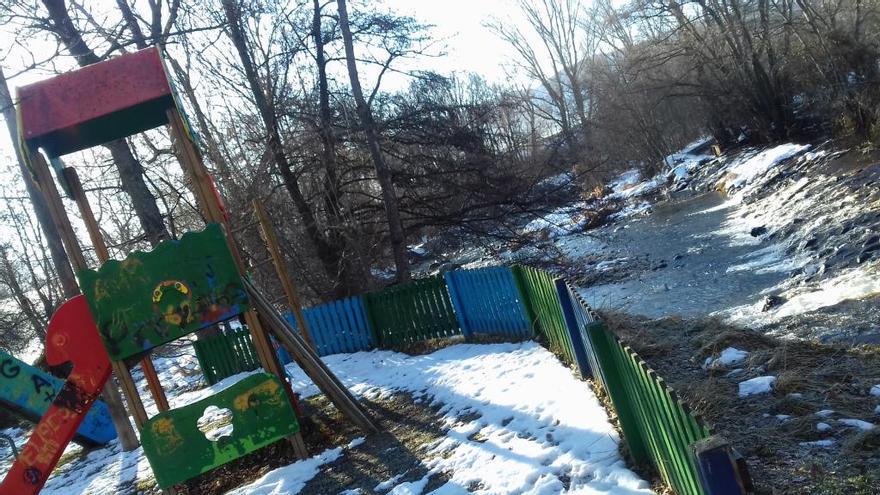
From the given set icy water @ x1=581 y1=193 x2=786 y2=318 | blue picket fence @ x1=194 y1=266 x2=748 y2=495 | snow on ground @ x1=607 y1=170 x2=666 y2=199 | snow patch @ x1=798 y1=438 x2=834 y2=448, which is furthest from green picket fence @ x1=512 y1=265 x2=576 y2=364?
snow on ground @ x1=607 y1=170 x2=666 y2=199

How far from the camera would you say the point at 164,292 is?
19.9 ft

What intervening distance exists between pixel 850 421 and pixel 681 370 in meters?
2.02

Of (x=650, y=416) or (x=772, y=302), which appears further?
(x=772, y=302)

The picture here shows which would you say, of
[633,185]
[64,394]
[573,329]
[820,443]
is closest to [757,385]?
[820,443]

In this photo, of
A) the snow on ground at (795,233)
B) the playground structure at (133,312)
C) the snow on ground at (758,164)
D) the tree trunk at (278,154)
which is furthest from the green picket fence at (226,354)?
the snow on ground at (758,164)

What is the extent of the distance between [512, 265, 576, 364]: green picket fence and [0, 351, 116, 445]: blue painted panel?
21.3ft

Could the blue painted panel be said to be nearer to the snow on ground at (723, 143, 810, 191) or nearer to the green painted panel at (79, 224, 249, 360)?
the green painted panel at (79, 224, 249, 360)

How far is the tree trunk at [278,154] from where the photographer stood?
13.7 meters

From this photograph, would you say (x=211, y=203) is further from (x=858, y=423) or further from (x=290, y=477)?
(x=858, y=423)

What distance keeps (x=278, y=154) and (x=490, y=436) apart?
1012 cm

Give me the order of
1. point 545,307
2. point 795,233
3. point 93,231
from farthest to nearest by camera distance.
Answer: point 795,233
point 545,307
point 93,231

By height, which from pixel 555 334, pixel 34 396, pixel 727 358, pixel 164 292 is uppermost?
pixel 164 292

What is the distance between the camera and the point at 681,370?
20.7 ft

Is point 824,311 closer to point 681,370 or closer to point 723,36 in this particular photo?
point 681,370
